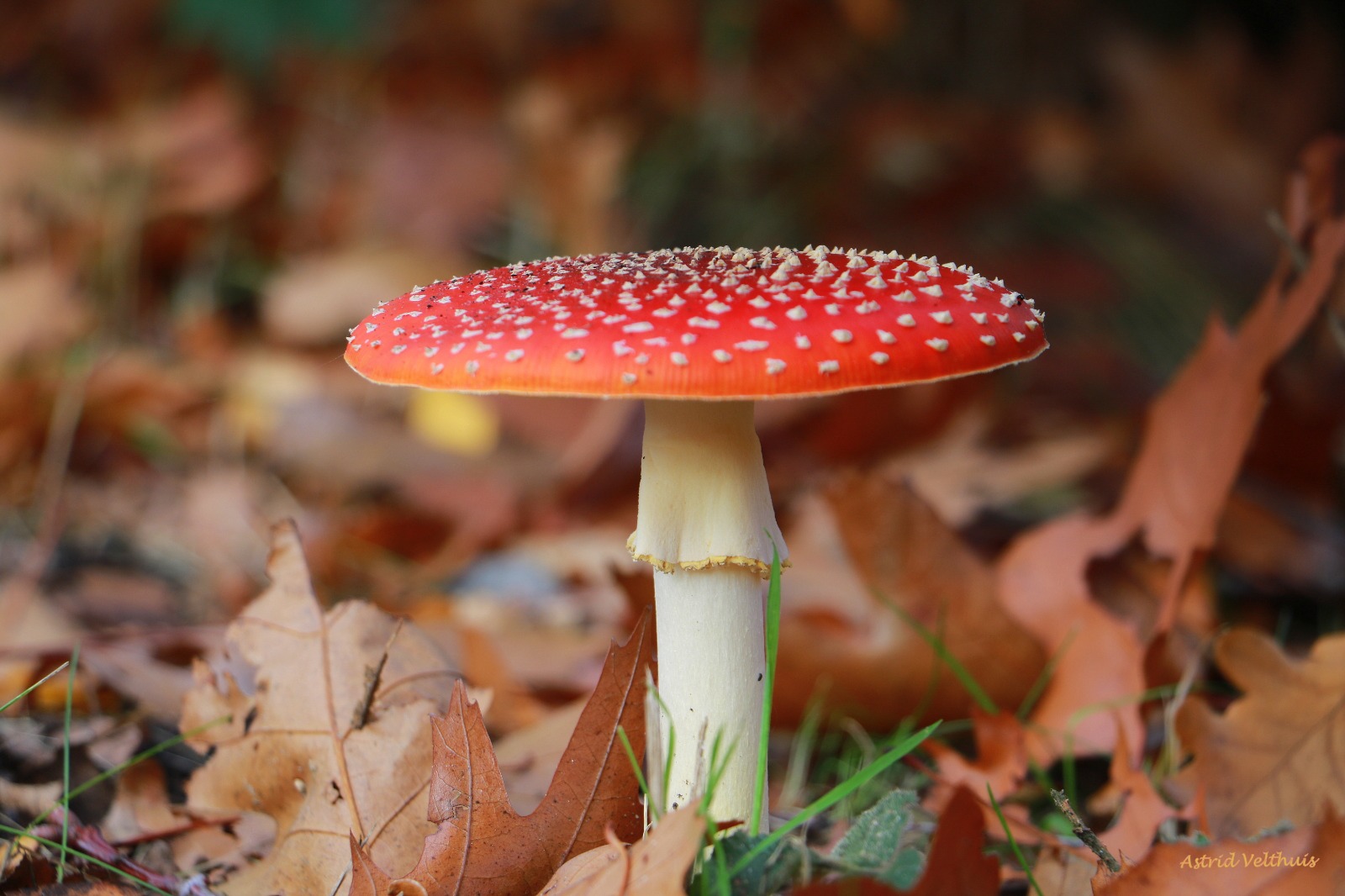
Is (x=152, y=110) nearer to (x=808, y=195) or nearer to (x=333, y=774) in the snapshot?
(x=808, y=195)

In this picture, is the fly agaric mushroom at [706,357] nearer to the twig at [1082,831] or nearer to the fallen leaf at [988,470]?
the twig at [1082,831]

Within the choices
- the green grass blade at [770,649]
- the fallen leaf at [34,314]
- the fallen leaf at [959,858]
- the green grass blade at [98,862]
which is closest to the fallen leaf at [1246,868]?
the fallen leaf at [959,858]

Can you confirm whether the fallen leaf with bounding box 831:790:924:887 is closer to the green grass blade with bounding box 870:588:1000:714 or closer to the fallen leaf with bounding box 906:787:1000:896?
the fallen leaf with bounding box 906:787:1000:896

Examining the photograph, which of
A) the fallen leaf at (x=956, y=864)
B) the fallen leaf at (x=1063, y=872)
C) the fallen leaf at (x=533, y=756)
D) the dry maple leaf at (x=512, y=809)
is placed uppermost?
the fallen leaf at (x=956, y=864)

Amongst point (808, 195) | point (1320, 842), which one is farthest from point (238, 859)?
point (808, 195)

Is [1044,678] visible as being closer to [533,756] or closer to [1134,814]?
[1134,814]

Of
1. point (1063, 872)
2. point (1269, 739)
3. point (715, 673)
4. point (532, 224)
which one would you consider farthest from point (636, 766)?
point (532, 224)
